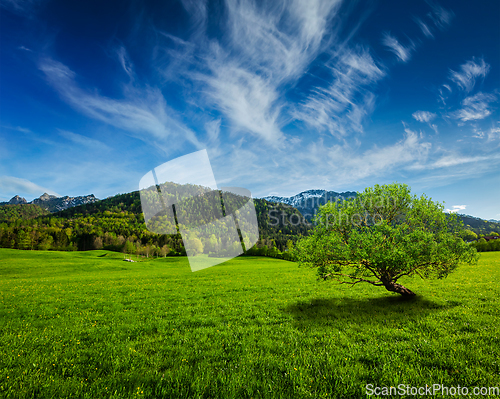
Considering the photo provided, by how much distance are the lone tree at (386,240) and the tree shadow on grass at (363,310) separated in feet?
3.91

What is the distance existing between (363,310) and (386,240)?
437 centimetres

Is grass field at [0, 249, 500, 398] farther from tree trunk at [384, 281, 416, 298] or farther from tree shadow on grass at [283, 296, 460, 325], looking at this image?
tree trunk at [384, 281, 416, 298]

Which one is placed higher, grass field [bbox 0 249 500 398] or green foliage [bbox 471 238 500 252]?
green foliage [bbox 471 238 500 252]

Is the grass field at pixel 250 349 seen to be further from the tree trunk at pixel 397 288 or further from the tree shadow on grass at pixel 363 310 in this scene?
the tree trunk at pixel 397 288

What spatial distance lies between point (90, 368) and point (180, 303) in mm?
9577

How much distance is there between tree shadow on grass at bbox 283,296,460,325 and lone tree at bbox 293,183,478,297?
46.9 inches

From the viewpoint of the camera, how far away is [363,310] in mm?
12523

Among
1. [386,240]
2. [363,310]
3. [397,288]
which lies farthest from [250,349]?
[397,288]

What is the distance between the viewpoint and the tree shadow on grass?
426 inches

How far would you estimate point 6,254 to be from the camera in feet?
192

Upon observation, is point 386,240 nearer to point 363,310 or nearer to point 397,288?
point 397,288

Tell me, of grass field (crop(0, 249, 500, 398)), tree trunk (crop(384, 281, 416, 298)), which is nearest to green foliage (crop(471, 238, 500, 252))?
tree trunk (crop(384, 281, 416, 298))

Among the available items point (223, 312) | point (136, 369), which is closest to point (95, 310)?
point (223, 312)

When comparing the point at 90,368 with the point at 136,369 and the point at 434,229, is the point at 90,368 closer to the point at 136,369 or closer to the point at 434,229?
the point at 136,369
